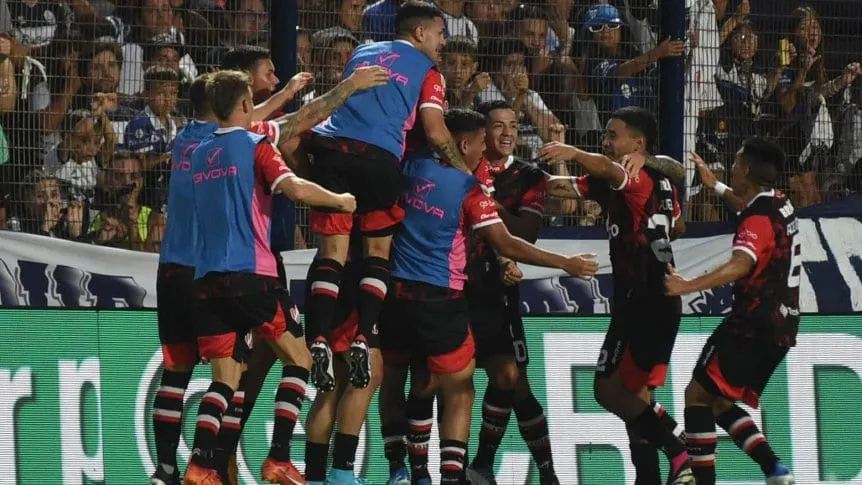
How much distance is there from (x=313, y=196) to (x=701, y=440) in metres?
3.24

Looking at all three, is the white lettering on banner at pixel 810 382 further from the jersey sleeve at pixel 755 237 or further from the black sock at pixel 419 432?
the black sock at pixel 419 432

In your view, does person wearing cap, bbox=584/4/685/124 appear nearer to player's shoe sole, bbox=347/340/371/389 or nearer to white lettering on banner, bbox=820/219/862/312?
white lettering on banner, bbox=820/219/862/312

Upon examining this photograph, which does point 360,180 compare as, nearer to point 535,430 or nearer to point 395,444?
point 395,444

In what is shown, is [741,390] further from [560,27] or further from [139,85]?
[139,85]

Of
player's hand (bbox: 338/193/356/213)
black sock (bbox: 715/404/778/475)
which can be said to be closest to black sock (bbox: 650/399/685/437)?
black sock (bbox: 715/404/778/475)

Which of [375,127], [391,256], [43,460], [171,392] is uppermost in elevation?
[375,127]

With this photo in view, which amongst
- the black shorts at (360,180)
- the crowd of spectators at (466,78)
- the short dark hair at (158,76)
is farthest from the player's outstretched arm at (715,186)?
the short dark hair at (158,76)

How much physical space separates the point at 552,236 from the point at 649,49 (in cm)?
170

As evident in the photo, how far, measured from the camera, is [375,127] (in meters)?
10.1

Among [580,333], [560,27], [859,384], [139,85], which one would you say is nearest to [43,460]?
[139,85]

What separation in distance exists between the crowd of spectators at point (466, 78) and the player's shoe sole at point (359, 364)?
283 cm

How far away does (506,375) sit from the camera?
36.2 ft

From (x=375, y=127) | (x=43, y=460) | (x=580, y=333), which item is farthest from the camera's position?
(x=580, y=333)

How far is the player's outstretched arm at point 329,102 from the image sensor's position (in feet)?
32.5
